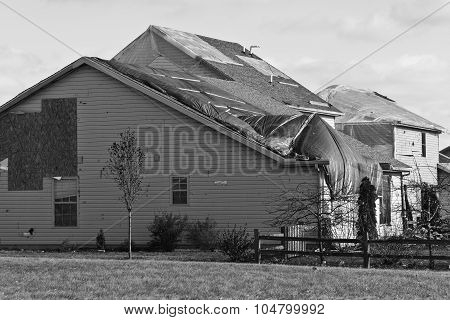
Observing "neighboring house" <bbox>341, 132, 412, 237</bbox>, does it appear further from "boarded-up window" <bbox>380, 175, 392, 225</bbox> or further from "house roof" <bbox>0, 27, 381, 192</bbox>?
"house roof" <bbox>0, 27, 381, 192</bbox>

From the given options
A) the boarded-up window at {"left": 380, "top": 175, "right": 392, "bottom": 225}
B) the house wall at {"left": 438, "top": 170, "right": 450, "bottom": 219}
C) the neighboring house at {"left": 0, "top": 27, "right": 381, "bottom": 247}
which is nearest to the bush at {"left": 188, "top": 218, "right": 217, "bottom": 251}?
the neighboring house at {"left": 0, "top": 27, "right": 381, "bottom": 247}

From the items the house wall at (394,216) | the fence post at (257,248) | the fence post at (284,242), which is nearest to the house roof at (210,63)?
the house wall at (394,216)

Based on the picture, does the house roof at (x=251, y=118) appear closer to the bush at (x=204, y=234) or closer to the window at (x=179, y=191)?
the window at (x=179, y=191)

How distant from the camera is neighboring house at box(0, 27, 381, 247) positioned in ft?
105

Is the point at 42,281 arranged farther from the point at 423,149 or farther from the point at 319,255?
the point at 423,149

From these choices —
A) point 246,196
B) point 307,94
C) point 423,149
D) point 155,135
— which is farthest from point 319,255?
point 423,149

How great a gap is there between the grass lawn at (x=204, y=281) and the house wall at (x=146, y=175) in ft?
24.2

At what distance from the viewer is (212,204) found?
106ft

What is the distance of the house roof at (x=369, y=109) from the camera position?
2029 inches

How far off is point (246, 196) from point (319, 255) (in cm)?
674

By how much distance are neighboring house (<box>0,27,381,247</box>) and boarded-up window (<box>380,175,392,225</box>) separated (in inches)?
113

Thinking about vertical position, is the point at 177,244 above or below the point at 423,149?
below

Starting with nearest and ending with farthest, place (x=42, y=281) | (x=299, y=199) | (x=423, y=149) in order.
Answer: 1. (x=42, y=281)
2. (x=299, y=199)
3. (x=423, y=149)

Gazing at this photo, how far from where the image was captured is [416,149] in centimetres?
5266
